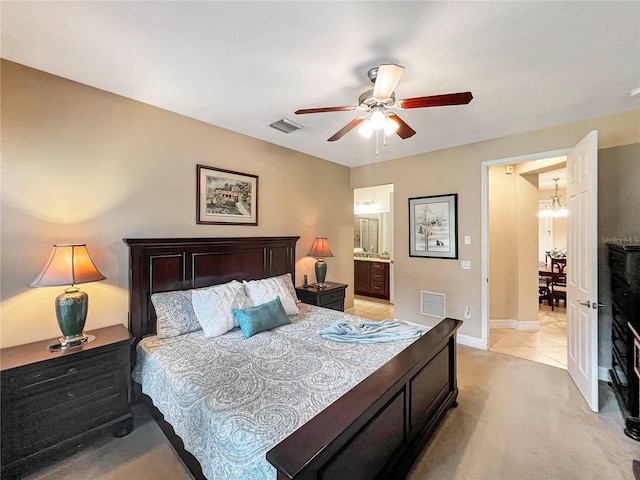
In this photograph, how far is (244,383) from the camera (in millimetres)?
1621

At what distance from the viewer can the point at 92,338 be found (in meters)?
2.09

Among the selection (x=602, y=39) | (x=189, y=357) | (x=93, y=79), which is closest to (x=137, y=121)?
(x=93, y=79)

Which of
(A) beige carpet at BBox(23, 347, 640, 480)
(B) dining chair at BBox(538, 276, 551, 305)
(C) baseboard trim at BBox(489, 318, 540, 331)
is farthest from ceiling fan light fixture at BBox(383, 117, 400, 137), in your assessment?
(B) dining chair at BBox(538, 276, 551, 305)

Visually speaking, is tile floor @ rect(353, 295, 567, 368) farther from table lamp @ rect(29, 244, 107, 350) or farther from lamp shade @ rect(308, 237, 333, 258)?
table lamp @ rect(29, 244, 107, 350)

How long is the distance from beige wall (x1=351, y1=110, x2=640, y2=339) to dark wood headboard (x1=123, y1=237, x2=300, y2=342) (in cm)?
202

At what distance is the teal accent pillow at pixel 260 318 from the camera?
7.75 feet

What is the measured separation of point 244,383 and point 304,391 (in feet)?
1.21

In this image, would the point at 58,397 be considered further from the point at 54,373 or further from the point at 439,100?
the point at 439,100

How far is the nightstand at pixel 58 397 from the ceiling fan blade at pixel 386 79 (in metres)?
2.52

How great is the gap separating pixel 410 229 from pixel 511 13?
2.99 metres

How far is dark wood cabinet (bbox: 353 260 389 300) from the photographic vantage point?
243 inches

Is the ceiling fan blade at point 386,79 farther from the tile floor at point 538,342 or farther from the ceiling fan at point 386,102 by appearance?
the tile floor at point 538,342

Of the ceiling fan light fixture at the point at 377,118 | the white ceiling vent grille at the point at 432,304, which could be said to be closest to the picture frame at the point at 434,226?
the white ceiling vent grille at the point at 432,304

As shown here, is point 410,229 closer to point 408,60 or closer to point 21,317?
point 408,60
